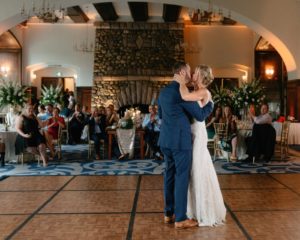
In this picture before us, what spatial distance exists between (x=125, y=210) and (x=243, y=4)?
6.91 metres

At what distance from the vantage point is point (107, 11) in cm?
1278

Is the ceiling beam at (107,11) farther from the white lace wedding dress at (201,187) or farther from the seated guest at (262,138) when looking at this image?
the white lace wedding dress at (201,187)

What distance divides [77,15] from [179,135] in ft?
35.4

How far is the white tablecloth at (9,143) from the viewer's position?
24.4 ft

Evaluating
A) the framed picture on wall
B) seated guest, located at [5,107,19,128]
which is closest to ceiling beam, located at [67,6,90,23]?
the framed picture on wall

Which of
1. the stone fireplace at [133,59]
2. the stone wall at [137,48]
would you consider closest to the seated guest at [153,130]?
the stone fireplace at [133,59]

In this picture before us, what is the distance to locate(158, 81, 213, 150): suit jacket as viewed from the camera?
3.35 meters

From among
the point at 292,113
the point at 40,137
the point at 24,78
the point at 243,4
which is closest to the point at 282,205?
the point at 40,137

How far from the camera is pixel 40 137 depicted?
7199 mm

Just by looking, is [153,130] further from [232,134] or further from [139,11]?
[139,11]

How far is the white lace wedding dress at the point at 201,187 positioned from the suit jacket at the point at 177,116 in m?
0.14

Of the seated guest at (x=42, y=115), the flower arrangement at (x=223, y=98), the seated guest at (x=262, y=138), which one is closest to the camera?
the seated guest at (x=262, y=138)

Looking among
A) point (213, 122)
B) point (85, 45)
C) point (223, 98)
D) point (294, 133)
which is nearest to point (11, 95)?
point (213, 122)

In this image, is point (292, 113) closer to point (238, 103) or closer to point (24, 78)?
point (238, 103)
